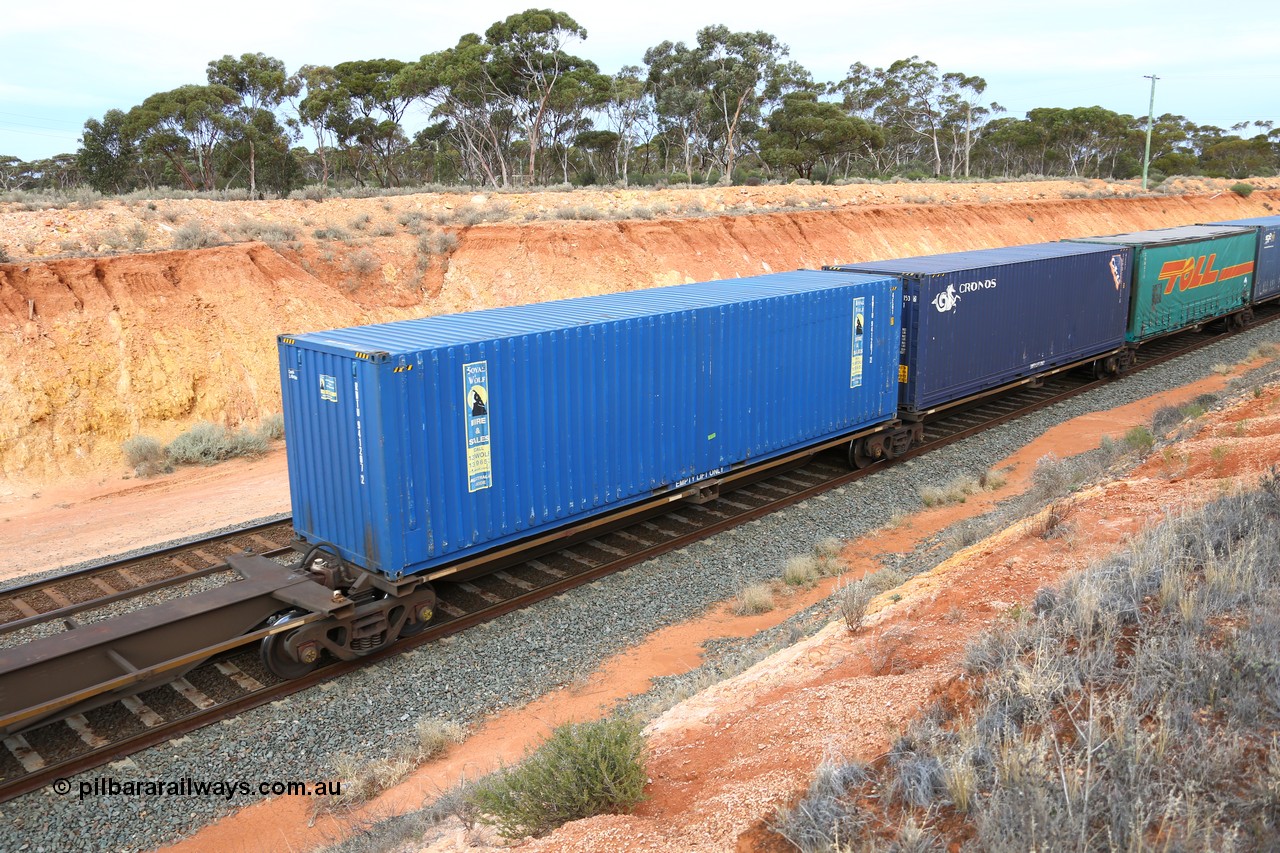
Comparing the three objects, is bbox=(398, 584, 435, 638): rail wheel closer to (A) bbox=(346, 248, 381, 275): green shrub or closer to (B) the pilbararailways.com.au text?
(B) the pilbararailways.com.au text

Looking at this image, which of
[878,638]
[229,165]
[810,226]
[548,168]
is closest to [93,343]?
[878,638]

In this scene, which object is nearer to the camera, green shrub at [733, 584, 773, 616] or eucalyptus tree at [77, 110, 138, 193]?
green shrub at [733, 584, 773, 616]

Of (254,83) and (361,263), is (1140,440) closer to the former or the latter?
(361,263)

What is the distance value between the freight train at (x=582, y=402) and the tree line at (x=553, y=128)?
31.0 metres

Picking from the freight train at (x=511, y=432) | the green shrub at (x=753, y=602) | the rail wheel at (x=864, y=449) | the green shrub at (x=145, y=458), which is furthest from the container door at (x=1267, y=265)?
the green shrub at (x=145, y=458)

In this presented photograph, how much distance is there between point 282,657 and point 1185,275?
2610cm

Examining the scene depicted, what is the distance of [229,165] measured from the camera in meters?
46.2

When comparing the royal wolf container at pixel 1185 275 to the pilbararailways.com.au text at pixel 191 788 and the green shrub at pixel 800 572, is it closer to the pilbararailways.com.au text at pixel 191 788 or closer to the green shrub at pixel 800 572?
the green shrub at pixel 800 572

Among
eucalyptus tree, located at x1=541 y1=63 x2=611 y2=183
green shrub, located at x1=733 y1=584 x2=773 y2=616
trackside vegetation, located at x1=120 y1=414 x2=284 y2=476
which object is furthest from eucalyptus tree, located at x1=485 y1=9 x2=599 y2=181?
green shrub, located at x1=733 y1=584 x2=773 y2=616

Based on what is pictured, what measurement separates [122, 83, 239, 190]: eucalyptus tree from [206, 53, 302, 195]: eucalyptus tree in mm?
1067

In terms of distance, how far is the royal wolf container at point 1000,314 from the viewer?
16.8 metres

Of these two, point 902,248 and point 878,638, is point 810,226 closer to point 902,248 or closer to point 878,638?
point 902,248

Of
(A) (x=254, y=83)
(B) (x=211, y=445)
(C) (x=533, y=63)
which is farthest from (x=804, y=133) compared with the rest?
(B) (x=211, y=445)

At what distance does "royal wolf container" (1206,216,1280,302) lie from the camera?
29969 mm
